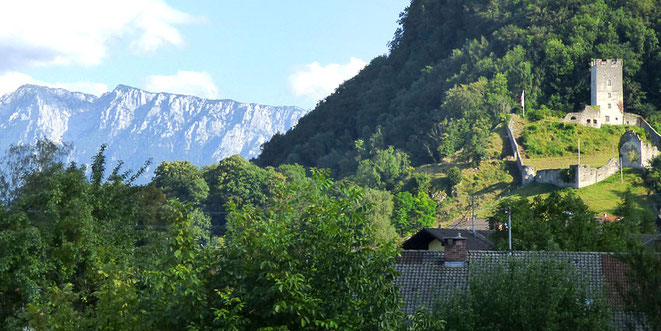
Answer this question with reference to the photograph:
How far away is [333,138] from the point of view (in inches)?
7254

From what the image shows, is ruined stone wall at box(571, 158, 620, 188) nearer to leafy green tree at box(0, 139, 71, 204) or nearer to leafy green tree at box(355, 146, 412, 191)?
leafy green tree at box(355, 146, 412, 191)

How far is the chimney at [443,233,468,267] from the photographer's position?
39.4 meters

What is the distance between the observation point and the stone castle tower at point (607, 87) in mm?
128000

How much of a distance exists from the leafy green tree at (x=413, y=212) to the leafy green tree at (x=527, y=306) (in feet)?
262

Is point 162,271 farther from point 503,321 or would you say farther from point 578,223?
point 578,223

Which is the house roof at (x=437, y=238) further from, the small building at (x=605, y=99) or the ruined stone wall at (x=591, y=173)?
the small building at (x=605, y=99)

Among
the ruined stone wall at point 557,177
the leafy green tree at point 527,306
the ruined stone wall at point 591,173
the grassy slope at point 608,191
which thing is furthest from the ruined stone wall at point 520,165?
the leafy green tree at point 527,306

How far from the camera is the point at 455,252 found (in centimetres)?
3956

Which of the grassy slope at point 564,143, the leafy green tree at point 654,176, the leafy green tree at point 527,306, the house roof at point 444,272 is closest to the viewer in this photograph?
the leafy green tree at point 527,306

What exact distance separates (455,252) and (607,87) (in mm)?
96158

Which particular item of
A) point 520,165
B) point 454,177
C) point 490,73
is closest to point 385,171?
point 490,73

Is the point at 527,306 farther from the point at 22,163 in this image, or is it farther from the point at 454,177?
the point at 454,177

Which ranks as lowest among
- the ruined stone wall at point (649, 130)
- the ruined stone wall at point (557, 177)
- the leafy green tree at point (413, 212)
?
the leafy green tree at point (413, 212)

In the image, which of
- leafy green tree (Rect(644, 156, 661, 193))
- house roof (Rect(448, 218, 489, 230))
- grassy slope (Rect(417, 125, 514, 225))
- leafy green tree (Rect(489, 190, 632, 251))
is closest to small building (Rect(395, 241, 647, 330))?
leafy green tree (Rect(489, 190, 632, 251))
